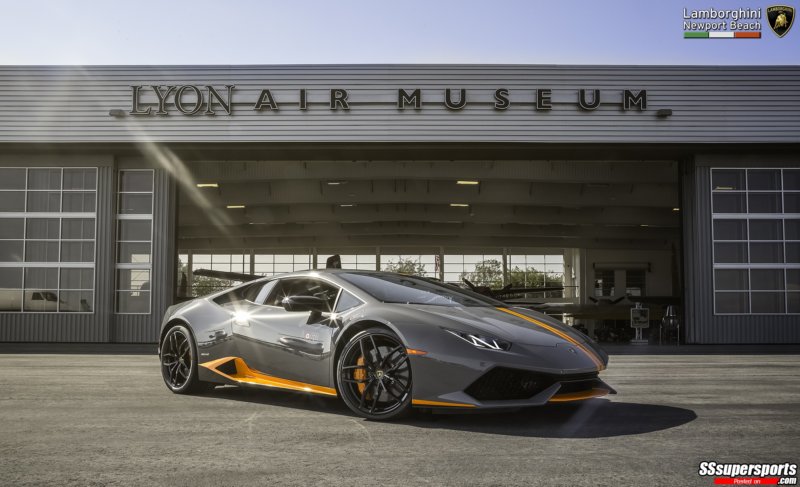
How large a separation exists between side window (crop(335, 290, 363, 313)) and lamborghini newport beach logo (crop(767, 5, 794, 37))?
680 inches

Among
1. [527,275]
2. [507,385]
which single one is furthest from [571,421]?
[527,275]

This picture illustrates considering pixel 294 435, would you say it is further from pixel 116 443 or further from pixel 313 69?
pixel 313 69

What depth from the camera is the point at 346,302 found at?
232 inches

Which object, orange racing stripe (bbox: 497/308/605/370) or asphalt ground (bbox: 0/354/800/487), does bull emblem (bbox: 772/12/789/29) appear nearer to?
asphalt ground (bbox: 0/354/800/487)

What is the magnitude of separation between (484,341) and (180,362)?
3229mm

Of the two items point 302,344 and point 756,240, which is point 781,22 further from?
point 302,344

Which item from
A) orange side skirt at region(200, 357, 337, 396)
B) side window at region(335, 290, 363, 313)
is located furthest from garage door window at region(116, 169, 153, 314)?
side window at region(335, 290, 363, 313)

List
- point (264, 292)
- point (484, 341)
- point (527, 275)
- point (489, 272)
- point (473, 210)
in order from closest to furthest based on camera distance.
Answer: point (484, 341), point (264, 292), point (473, 210), point (527, 275), point (489, 272)

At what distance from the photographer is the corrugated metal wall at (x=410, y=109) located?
19266mm

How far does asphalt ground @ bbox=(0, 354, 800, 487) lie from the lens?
371 cm

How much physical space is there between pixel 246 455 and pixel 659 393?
4247 millimetres

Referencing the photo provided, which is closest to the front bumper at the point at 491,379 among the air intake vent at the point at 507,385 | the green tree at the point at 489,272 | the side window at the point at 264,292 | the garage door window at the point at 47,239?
the air intake vent at the point at 507,385

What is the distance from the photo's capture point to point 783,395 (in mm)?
6918

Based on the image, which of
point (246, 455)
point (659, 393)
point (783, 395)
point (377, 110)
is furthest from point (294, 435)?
point (377, 110)
